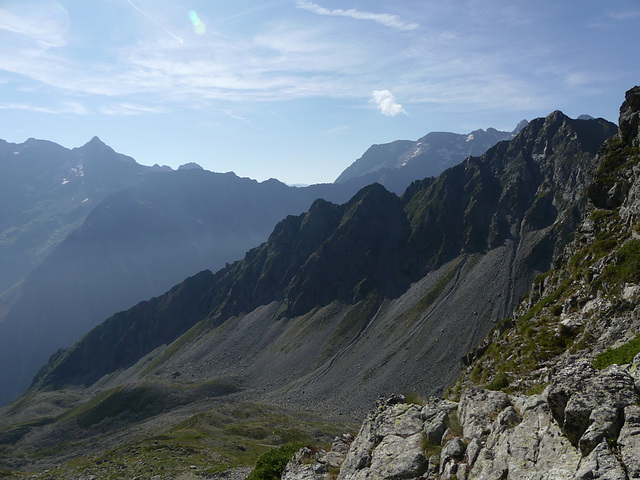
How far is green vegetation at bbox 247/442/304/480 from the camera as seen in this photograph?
30.0 metres

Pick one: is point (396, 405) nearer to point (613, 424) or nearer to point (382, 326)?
point (613, 424)

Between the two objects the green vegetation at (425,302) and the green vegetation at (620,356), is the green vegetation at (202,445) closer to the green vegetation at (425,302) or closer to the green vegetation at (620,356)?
the green vegetation at (620,356)

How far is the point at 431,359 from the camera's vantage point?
131 meters

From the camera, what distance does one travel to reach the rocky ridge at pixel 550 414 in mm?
11227

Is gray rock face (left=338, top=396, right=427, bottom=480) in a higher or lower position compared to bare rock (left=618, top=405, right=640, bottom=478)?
lower

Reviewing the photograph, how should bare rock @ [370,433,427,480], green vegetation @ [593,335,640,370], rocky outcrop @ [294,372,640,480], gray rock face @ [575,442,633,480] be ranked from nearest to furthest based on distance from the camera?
gray rock face @ [575,442,633,480]
rocky outcrop @ [294,372,640,480]
green vegetation @ [593,335,640,370]
bare rock @ [370,433,427,480]

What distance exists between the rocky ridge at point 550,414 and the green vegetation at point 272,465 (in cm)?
692

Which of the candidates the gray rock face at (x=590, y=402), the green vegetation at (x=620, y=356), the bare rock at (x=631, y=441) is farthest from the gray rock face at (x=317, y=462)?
the bare rock at (x=631, y=441)

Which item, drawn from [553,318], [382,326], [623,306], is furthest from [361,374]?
[623,306]

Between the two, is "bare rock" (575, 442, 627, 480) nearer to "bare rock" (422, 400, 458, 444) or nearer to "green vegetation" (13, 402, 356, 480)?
"bare rock" (422, 400, 458, 444)

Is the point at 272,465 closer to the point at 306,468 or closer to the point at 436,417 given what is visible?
the point at 306,468

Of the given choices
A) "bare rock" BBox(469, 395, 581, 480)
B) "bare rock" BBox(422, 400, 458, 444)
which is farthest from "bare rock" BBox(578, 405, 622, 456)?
"bare rock" BBox(422, 400, 458, 444)

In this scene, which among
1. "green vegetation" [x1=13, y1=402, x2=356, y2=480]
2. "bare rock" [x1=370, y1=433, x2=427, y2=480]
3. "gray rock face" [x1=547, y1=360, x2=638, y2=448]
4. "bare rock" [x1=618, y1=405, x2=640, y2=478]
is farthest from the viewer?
"green vegetation" [x1=13, y1=402, x2=356, y2=480]

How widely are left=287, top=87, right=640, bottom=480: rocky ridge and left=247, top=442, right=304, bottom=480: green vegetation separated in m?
6.92
